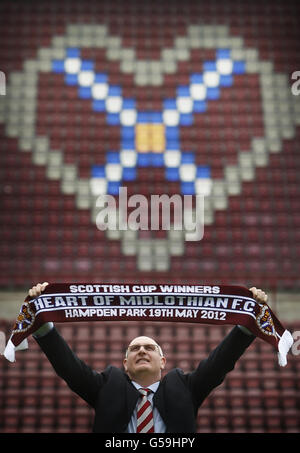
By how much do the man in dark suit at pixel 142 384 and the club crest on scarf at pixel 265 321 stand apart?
0.35ft

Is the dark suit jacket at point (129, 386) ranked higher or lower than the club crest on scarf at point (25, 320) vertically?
lower

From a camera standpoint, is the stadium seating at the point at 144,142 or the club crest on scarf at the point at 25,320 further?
the stadium seating at the point at 144,142

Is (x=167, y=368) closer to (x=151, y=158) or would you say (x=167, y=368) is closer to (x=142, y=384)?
(x=151, y=158)

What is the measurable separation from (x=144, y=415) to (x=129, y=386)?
110mm

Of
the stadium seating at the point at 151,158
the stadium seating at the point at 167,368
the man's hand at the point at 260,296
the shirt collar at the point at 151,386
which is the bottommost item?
the stadium seating at the point at 167,368

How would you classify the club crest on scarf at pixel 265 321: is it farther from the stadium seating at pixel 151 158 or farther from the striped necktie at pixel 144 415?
the stadium seating at pixel 151 158

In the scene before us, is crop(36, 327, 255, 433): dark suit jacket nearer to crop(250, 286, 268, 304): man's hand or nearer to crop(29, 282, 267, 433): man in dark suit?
crop(29, 282, 267, 433): man in dark suit

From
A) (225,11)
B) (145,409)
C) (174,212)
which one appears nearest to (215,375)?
(145,409)

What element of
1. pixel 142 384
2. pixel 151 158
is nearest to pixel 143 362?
pixel 142 384

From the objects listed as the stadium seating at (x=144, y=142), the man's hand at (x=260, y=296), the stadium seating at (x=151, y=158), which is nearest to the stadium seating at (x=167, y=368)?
the stadium seating at (x=151, y=158)

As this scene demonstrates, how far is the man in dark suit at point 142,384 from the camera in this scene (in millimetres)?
1722

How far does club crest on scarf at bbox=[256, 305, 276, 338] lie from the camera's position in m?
1.96

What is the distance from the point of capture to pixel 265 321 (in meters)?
1.97
